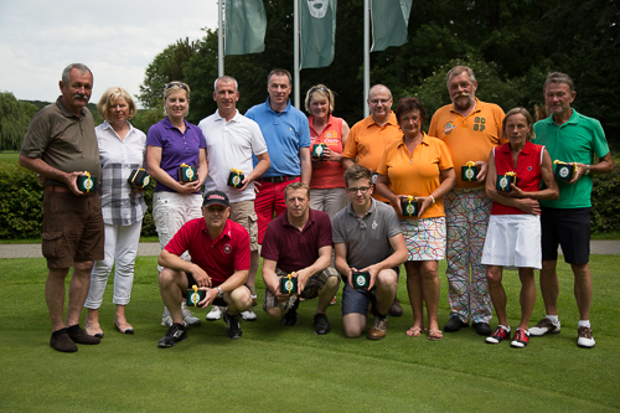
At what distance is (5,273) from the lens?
7.50 m

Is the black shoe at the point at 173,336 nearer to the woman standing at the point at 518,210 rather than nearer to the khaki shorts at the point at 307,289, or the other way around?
the khaki shorts at the point at 307,289

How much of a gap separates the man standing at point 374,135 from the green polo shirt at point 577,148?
1382 millimetres

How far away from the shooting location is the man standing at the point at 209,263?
14.3 ft

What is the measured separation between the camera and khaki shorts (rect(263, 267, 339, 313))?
15.6ft

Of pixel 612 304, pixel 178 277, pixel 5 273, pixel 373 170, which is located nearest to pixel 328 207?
pixel 373 170

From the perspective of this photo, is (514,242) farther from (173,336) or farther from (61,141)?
(61,141)

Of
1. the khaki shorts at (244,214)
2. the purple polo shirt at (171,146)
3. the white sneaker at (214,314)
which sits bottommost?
the white sneaker at (214,314)

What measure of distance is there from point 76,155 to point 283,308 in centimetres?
203

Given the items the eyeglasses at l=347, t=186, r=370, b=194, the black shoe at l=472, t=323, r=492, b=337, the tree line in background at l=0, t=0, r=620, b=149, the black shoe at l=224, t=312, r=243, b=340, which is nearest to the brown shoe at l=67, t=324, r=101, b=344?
the black shoe at l=224, t=312, r=243, b=340

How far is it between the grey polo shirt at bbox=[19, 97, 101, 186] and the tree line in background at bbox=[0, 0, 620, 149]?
520 inches

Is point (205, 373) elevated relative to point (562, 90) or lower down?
lower down

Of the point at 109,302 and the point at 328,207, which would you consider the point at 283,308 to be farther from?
the point at 109,302

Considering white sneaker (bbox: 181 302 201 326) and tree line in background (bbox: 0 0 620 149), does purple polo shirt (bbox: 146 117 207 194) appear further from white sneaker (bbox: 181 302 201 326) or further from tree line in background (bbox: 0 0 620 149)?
tree line in background (bbox: 0 0 620 149)

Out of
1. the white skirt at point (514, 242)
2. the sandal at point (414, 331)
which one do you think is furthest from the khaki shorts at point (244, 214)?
the white skirt at point (514, 242)
